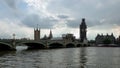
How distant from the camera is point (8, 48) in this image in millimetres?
134375

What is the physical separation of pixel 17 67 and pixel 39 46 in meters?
123

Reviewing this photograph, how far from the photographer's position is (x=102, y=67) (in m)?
Answer: 49.5

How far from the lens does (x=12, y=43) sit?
423 feet

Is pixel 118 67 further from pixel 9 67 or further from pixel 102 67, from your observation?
pixel 9 67

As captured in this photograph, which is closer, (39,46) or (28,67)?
(28,67)

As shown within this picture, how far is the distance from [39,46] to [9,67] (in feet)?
403

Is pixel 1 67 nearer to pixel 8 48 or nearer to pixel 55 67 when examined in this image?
pixel 55 67

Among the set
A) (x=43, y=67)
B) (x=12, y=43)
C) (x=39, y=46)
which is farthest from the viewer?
(x=39, y=46)

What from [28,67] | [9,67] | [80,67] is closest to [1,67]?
[9,67]

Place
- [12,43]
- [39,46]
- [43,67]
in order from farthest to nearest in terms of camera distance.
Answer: [39,46], [12,43], [43,67]

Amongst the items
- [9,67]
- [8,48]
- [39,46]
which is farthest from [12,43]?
[9,67]

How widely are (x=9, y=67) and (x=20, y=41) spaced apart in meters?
88.1

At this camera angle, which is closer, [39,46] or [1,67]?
[1,67]

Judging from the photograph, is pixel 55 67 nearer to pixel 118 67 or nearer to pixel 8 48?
pixel 118 67
